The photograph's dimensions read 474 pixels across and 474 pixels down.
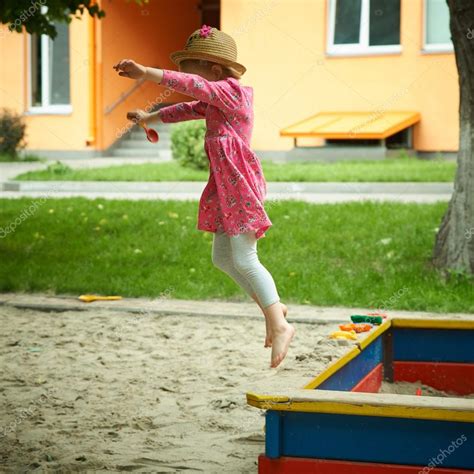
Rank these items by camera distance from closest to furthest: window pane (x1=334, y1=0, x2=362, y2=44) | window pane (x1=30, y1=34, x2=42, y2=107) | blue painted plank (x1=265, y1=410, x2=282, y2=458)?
blue painted plank (x1=265, y1=410, x2=282, y2=458) → window pane (x1=334, y1=0, x2=362, y2=44) → window pane (x1=30, y1=34, x2=42, y2=107)

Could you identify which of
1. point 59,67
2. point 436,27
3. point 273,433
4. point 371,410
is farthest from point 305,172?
point 371,410

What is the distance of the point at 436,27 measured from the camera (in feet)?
55.9

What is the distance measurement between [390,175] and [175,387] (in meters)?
8.33

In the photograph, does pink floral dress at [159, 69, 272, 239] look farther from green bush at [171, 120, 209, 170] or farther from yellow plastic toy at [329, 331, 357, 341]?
green bush at [171, 120, 209, 170]

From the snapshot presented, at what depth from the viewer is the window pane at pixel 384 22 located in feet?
57.6

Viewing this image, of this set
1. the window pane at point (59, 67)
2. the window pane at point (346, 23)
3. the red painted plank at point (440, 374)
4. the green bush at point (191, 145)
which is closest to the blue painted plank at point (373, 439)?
the red painted plank at point (440, 374)

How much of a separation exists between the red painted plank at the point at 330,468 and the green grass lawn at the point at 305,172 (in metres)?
9.84

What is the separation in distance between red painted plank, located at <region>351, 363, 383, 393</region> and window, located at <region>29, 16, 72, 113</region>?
16.7 metres

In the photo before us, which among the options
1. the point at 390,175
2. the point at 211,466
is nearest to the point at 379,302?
the point at 211,466

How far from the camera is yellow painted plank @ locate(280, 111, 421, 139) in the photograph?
16172 mm

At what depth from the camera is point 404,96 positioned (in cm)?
1720

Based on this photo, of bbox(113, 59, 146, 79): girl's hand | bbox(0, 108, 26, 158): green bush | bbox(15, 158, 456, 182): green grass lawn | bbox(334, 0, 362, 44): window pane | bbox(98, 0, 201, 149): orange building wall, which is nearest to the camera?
bbox(113, 59, 146, 79): girl's hand

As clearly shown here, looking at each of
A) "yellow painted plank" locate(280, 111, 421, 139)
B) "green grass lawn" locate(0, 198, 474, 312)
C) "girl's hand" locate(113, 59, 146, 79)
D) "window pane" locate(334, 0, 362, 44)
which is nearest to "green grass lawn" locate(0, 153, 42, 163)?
"yellow painted plank" locate(280, 111, 421, 139)

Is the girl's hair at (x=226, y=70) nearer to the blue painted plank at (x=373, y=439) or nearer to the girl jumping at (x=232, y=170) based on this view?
the girl jumping at (x=232, y=170)
